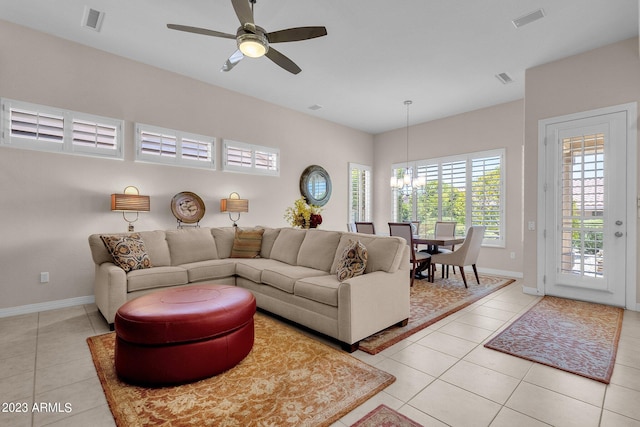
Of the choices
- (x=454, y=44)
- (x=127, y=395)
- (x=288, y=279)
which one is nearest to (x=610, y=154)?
(x=454, y=44)

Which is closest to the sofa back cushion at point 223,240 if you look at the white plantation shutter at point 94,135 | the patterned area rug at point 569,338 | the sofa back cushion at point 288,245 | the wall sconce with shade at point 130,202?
the sofa back cushion at point 288,245

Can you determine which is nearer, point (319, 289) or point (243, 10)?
point (243, 10)

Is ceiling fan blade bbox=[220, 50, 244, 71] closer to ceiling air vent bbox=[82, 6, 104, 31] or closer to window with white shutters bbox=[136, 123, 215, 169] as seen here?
ceiling air vent bbox=[82, 6, 104, 31]

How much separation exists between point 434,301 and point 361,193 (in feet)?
13.9

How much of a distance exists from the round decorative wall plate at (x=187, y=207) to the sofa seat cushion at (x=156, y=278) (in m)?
1.30

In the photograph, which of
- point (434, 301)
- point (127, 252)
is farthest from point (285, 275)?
point (434, 301)

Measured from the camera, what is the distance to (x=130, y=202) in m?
4.02

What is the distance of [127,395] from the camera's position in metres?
2.03

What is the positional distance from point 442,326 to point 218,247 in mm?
3235

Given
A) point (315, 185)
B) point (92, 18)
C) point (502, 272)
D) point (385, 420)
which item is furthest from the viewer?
point (315, 185)

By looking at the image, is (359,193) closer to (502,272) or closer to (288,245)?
(502,272)

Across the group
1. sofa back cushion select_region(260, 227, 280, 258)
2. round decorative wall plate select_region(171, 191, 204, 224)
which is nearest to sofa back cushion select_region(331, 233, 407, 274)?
sofa back cushion select_region(260, 227, 280, 258)

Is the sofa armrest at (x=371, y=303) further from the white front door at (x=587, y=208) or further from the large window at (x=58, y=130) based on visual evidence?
the large window at (x=58, y=130)

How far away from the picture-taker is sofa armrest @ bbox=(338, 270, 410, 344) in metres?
2.64
